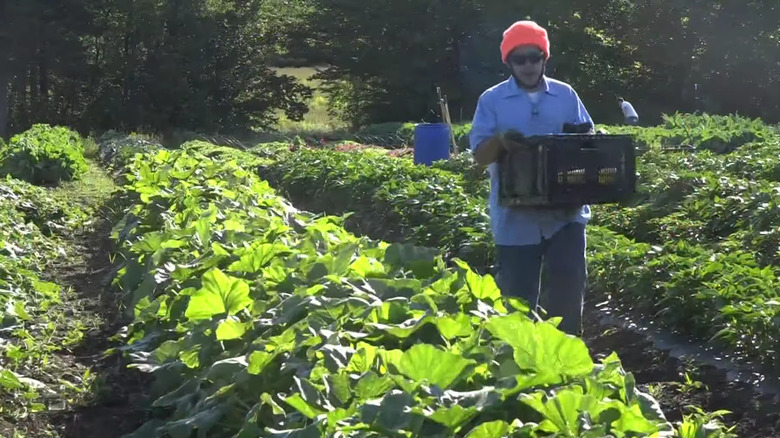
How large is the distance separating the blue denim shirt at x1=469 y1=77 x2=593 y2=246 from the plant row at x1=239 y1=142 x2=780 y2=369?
139 cm

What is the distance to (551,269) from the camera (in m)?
4.86

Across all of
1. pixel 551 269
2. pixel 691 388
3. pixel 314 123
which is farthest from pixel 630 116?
pixel 314 123

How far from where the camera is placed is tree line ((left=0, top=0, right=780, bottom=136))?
35188 millimetres

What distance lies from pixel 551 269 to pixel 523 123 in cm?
67

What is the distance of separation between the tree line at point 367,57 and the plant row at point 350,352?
30.4 m

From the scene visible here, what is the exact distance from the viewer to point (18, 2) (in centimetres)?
3362

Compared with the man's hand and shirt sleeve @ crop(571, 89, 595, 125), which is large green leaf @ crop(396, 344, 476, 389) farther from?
shirt sleeve @ crop(571, 89, 595, 125)

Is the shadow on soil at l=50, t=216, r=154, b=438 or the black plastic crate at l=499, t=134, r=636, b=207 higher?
the black plastic crate at l=499, t=134, r=636, b=207

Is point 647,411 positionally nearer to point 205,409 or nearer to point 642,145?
point 205,409

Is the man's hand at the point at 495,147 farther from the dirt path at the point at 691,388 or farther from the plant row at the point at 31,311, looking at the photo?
the plant row at the point at 31,311

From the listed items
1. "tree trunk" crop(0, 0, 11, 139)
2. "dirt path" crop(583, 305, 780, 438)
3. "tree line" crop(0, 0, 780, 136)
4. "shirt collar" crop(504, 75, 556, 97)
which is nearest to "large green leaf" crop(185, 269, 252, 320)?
"shirt collar" crop(504, 75, 556, 97)

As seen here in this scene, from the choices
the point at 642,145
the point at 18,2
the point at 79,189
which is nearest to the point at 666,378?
the point at 642,145

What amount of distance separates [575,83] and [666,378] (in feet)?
105

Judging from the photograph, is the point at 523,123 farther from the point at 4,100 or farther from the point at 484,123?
the point at 4,100
